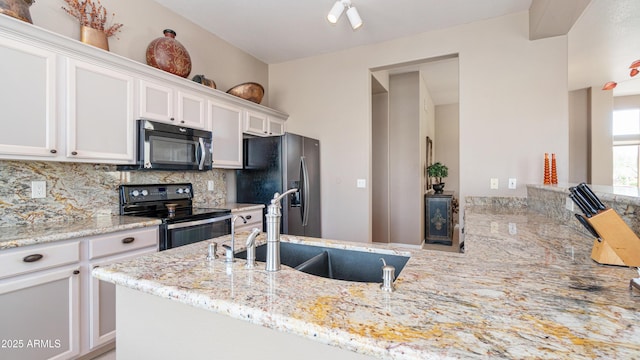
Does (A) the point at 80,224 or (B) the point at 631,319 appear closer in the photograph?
(B) the point at 631,319

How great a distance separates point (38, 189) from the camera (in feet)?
6.63

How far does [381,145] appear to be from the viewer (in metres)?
5.08

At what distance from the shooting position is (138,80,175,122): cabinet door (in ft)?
7.77

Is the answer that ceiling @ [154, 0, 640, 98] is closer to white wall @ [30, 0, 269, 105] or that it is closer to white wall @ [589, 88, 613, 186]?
white wall @ [30, 0, 269, 105]

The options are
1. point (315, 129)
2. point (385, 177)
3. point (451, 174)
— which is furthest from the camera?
point (451, 174)

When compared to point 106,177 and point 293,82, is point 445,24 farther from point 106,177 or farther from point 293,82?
point 106,177

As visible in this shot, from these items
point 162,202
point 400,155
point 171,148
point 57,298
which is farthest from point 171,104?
point 400,155

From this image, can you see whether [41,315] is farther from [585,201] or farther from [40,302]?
[585,201]

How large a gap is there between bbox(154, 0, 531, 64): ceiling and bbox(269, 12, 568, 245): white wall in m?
0.17

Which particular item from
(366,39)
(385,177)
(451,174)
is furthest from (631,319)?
(451,174)

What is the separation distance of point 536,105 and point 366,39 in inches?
74.9

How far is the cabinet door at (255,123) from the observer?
341 centimetres

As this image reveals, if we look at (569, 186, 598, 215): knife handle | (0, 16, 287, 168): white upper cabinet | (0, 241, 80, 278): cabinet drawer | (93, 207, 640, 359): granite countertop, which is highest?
(0, 16, 287, 168): white upper cabinet

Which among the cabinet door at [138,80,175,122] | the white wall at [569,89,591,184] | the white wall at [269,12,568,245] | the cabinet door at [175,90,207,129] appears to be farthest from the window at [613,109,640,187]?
the cabinet door at [138,80,175,122]
